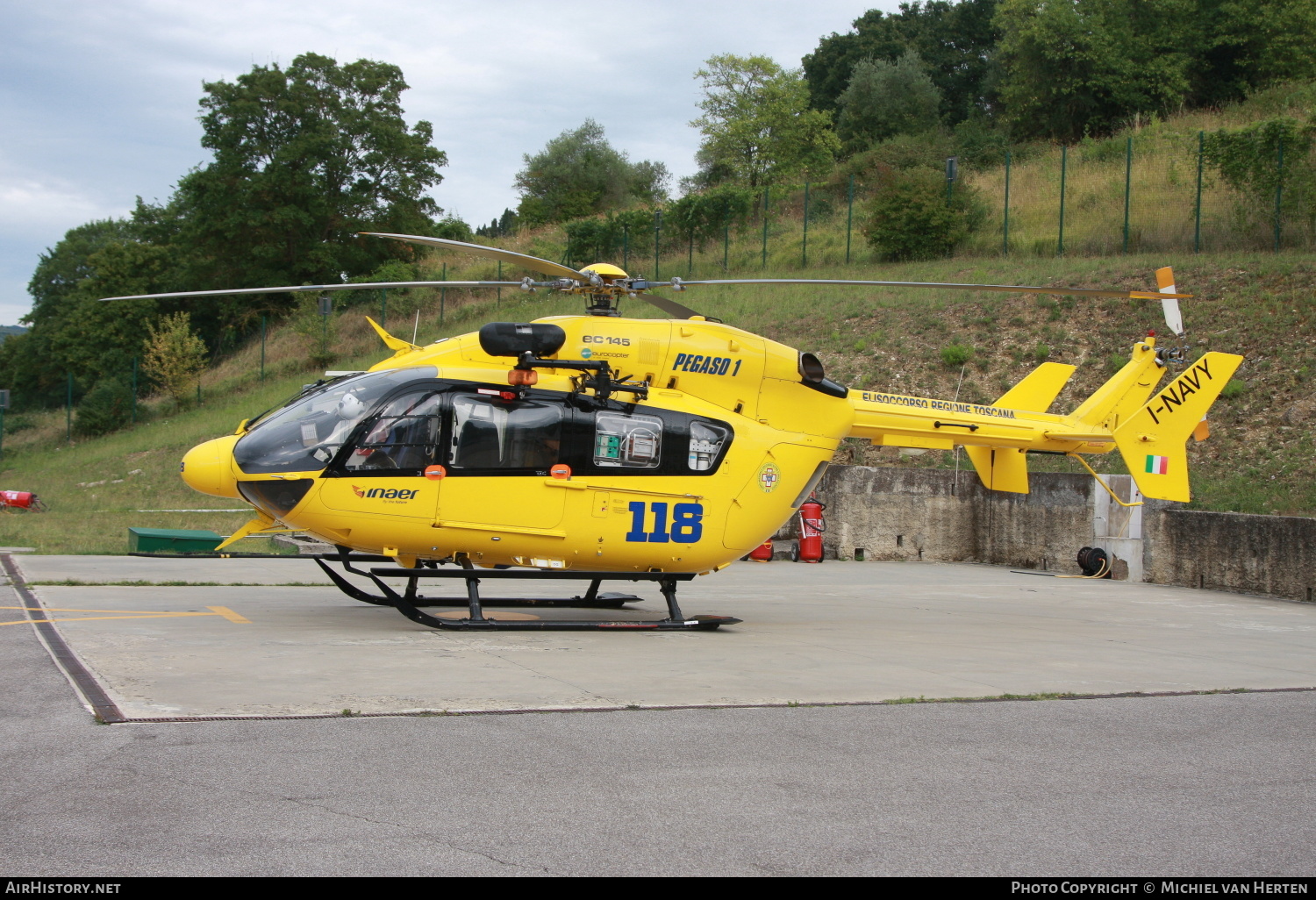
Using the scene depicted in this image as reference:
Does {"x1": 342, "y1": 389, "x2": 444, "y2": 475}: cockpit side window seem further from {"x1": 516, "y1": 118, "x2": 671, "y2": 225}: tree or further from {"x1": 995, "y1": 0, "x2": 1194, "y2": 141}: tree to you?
{"x1": 516, "y1": 118, "x2": 671, "y2": 225}: tree

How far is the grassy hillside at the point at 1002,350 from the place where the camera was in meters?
19.7

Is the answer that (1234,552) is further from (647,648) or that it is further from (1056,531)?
(647,648)

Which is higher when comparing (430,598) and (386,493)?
(386,493)

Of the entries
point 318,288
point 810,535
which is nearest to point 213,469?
point 318,288

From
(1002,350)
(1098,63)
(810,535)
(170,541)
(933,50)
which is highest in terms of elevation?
(933,50)

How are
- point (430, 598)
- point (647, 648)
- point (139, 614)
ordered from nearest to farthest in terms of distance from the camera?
point (647, 648) → point (139, 614) → point (430, 598)

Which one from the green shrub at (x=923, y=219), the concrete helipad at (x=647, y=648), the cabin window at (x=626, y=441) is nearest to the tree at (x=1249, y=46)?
the green shrub at (x=923, y=219)

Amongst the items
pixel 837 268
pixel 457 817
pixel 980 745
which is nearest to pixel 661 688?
pixel 980 745

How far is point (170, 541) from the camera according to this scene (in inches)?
632

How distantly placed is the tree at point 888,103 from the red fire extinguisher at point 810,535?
40.8 meters

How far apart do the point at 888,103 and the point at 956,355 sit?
35796 millimetres

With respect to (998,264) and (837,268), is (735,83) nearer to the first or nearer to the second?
(837,268)

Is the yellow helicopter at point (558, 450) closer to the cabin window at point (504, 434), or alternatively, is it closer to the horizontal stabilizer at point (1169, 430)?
the cabin window at point (504, 434)

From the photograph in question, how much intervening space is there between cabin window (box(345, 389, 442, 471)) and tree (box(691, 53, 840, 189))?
48.1 metres
